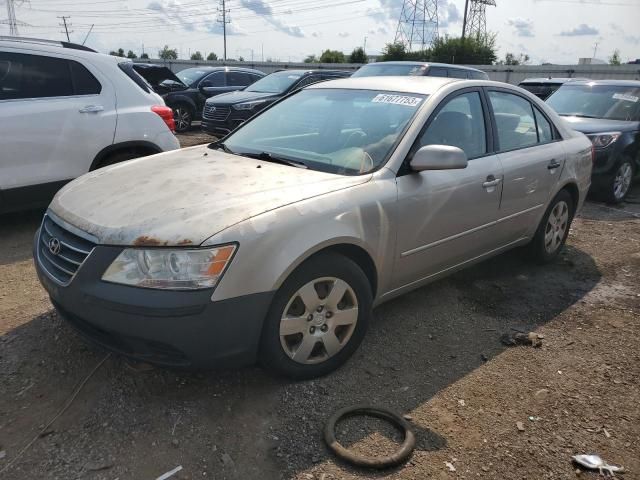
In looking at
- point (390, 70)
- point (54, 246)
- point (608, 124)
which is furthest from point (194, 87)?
point (54, 246)

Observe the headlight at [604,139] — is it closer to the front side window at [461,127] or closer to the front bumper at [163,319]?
the front side window at [461,127]

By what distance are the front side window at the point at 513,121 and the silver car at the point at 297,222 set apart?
0.06 feet

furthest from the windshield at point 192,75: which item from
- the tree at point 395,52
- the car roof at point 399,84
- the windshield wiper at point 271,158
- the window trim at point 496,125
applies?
the tree at point 395,52

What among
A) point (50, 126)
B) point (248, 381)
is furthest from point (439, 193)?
point (50, 126)

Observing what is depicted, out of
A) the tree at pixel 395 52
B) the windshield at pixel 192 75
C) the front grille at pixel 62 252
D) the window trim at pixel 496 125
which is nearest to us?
the front grille at pixel 62 252

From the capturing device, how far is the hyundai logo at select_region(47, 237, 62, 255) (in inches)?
108

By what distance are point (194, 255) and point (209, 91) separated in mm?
11977

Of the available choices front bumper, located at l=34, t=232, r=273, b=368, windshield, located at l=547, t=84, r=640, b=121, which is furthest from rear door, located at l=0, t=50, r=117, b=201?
windshield, located at l=547, t=84, r=640, b=121

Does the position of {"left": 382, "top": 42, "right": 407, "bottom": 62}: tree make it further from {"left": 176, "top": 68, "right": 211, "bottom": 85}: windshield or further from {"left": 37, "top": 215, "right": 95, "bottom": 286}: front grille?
{"left": 37, "top": 215, "right": 95, "bottom": 286}: front grille

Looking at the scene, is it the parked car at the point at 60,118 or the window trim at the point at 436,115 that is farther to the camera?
the parked car at the point at 60,118

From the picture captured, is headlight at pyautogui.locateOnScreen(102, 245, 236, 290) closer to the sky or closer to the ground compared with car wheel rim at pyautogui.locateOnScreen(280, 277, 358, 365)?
closer to the sky

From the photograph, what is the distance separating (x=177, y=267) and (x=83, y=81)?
3.66 metres

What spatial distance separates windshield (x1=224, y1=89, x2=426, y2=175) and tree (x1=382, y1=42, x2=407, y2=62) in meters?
37.2

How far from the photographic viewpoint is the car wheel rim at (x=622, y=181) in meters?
7.63
